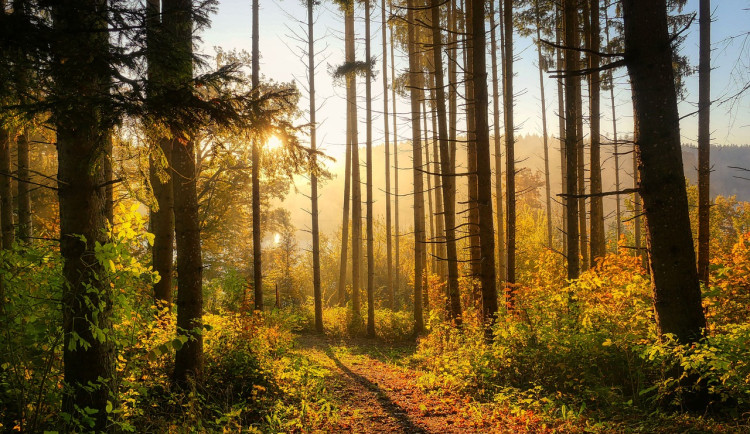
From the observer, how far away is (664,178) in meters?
4.10

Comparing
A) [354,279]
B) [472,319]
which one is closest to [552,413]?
[472,319]

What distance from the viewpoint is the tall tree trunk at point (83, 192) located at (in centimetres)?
318

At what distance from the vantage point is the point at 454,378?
6.63 m

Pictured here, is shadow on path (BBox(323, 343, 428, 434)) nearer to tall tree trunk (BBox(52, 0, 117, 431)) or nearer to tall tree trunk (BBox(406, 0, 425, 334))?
tall tree trunk (BBox(52, 0, 117, 431))

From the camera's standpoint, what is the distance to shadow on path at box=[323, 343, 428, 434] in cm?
519

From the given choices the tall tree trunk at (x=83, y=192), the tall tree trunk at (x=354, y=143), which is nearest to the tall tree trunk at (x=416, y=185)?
the tall tree trunk at (x=354, y=143)

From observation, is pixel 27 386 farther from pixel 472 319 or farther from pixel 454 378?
pixel 472 319

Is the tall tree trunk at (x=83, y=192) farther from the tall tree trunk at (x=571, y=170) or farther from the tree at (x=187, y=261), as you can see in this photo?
the tall tree trunk at (x=571, y=170)

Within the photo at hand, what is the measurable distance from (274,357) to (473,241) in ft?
18.1

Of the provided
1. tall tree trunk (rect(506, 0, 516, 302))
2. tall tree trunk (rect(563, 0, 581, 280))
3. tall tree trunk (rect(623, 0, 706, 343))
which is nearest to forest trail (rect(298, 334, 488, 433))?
tall tree trunk (rect(623, 0, 706, 343))

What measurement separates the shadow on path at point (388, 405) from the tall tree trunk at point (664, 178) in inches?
130

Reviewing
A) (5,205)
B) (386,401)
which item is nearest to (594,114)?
(386,401)

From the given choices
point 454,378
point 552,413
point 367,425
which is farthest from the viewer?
point 454,378

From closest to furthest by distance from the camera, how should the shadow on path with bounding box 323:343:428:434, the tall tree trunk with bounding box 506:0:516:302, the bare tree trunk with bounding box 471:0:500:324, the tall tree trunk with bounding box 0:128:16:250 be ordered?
the shadow on path with bounding box 323:343:428:434
the tall tree trunk with bounding box 0:128:16:250
the bare tree trunk with bounding box 471:0:500:324
the tall tree trunk with bounding box 506:0:516:302
